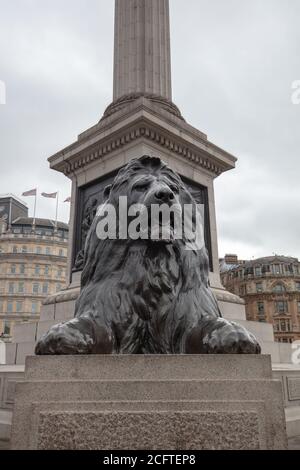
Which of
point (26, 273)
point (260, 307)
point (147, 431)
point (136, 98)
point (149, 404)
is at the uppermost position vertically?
point (26, 273)

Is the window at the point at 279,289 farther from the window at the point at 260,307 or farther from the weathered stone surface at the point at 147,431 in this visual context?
the weathered stone surface at the point at 147,431

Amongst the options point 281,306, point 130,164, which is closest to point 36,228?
point 281,306

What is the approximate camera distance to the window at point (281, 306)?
196 feet

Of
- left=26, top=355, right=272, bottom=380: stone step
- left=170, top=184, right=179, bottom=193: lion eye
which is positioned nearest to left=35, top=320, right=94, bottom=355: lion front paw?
left=26, top=355, right=272, bottom=380: stone step

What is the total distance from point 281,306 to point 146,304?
59961 millimetres

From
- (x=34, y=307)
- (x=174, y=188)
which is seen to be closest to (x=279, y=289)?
(x=34, y=307)

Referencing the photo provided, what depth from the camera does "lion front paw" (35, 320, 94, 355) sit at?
319 centimetres

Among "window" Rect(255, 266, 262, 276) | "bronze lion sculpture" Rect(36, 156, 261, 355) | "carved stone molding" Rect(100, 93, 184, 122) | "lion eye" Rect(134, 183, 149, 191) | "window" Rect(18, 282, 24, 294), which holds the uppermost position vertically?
"window" Rect(255, 266, 262, 276)

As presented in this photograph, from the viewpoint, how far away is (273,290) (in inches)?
2405

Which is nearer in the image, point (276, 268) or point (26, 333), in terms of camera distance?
point (26, 333)

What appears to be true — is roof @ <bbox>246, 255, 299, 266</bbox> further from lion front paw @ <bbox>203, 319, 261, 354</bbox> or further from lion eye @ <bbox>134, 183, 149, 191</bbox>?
lion front paw @ <bbox>203, 319, 261, 354</bbox>

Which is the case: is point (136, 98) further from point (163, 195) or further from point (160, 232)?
point (160, 232)

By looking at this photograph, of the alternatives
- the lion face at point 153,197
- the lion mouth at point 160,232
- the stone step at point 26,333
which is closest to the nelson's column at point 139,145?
the stone step at point 26,333

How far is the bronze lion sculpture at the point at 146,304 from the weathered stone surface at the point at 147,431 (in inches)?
23.5
